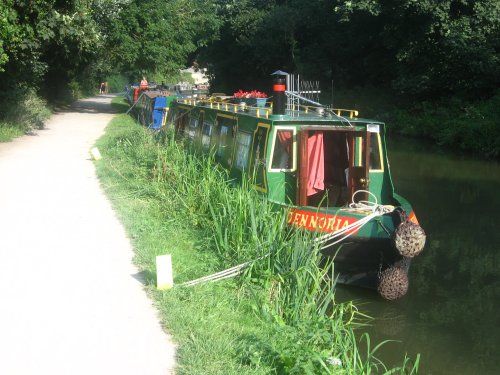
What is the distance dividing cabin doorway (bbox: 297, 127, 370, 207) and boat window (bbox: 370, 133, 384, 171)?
0.71 ft

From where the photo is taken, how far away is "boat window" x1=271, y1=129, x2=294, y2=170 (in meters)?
9.22

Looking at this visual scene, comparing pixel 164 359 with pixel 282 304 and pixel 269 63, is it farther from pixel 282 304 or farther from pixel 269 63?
pixel 269 63

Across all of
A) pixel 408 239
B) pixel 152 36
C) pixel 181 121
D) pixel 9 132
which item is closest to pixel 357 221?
pixel 408 239

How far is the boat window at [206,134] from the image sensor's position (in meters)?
12.4

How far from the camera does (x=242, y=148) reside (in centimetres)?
1049

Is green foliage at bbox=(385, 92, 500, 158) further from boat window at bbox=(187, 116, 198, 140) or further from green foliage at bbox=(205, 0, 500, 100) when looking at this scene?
boat window at bbox=(187, 116, 198, 140)

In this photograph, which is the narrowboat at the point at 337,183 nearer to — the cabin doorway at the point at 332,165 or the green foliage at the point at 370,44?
the cabin doorway at the point at 332,165

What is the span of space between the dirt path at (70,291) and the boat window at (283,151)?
2310 millimetres

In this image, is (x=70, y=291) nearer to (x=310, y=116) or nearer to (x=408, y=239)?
(x=408, y=239)

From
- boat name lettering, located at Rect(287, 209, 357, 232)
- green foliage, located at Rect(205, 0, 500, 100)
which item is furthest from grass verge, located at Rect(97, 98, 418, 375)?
green foliage, located at Rect(205, 0, 500, 100)

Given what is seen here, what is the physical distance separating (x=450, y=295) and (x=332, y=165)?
2.50m

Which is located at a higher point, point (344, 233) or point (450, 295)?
point (344, 233)

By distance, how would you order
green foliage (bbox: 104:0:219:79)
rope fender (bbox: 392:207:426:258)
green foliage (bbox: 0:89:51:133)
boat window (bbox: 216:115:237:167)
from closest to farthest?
1. rope fender (bbox: 392:207:426:258)
2. boat window (bbox: 216:115:237:167)
3. green foliage (bbox: 0:89:51:133)
4. green foliage (bbox: 104:0:219:79)

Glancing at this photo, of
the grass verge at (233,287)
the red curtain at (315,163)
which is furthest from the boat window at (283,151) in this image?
the grass verge at (233,287)
